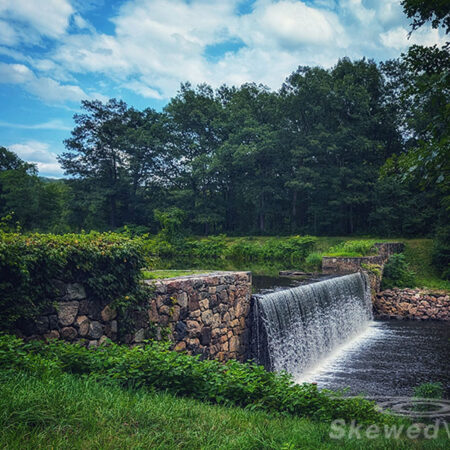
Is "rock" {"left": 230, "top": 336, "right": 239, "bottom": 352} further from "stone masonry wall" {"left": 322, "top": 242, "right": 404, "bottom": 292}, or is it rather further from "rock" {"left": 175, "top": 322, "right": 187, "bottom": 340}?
"stone masonry wall" {"left": 322, "top": 242, "right": 404, "bottom": 292}

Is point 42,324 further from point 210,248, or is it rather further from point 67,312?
point 210,248

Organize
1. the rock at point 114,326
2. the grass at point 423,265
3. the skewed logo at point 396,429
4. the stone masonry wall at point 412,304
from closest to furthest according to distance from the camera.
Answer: the skewed logo at point 396,429, the rock at point 114,326, the stone masonry wall at point 412,304, the grass at point 423,265

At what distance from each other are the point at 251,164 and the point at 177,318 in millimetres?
29310

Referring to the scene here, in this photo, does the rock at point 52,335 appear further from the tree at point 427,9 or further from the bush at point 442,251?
the bush at point 442,251

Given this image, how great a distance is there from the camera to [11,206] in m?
37.5

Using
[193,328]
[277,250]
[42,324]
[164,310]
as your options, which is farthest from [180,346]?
[277,250]

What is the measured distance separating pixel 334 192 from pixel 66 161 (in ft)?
85.5

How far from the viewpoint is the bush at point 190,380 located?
3.93m

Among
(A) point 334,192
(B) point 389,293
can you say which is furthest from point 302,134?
(B) point 389,293

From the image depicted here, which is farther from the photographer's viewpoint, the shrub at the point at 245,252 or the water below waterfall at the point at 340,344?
the shrub at the point at 245,252

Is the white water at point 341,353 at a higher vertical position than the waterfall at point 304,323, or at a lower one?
lower

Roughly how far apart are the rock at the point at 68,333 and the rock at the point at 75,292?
38 centimetres

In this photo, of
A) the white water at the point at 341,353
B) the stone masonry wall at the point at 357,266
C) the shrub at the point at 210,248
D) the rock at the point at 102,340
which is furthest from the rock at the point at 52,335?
the shrub at the point at 210,248

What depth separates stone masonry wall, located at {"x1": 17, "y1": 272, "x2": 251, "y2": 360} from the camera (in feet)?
15.7
